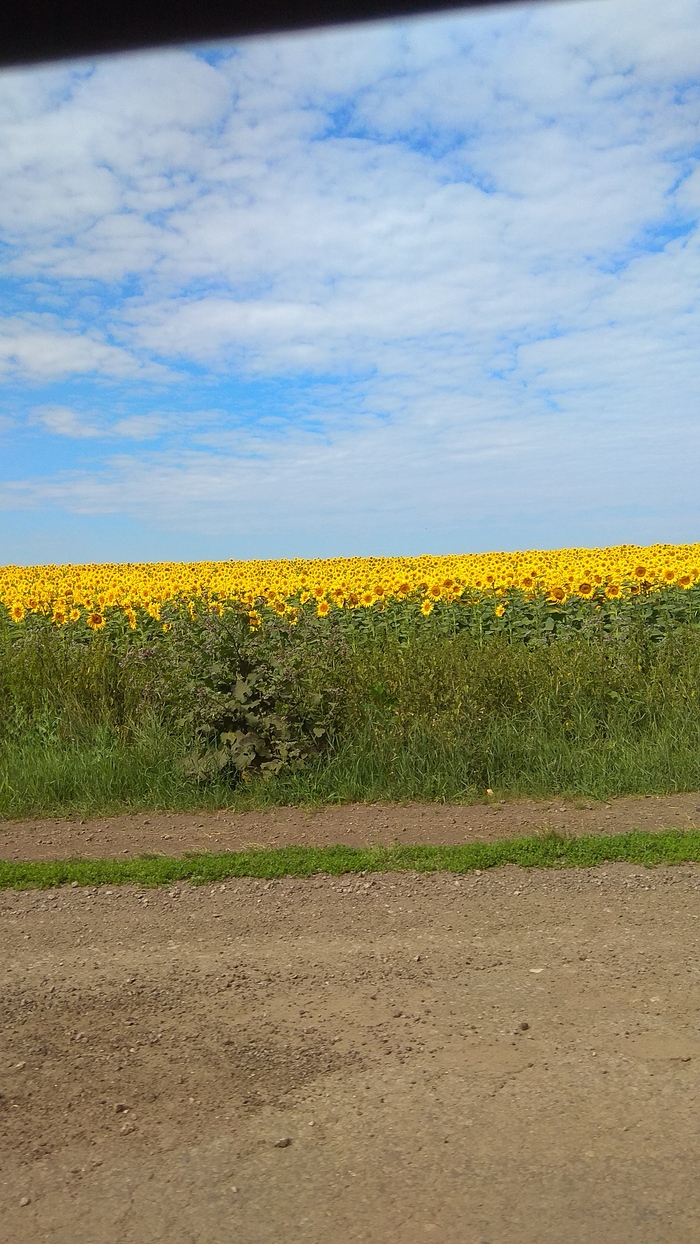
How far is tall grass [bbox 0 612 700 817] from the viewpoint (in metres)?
7.48

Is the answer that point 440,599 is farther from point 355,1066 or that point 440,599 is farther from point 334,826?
point 355,1066

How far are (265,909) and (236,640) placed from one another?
311 cm

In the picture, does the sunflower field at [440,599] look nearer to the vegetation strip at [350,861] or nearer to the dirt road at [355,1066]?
the vegetation strip at [350,861]

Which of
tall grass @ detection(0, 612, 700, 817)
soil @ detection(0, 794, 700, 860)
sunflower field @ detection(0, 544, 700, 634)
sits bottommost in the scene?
soil @ detection(0, 794, 700, 860)

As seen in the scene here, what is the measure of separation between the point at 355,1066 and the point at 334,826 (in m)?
3.13

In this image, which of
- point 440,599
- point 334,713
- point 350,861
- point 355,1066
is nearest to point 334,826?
point 350,861

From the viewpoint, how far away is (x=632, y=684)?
8.91 m

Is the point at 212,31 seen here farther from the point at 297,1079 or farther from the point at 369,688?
the point at 369,688

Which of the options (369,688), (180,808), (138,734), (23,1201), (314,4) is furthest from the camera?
(369,688)

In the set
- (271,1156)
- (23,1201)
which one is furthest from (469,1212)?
(23,1201)

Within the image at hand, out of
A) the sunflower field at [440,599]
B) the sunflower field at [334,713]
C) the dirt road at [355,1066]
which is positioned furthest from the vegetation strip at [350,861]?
the sunflower field at [440,599]

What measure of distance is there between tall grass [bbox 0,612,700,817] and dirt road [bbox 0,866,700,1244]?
1.93m

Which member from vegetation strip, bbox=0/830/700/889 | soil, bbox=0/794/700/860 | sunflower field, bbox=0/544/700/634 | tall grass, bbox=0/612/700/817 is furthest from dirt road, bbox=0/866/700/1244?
sunflower field, bbox=0/544/700/634

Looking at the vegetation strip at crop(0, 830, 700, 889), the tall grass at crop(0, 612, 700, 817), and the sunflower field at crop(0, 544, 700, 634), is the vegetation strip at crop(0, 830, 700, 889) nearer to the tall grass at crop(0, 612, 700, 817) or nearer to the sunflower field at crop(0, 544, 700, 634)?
the tall grass at crop(0, 612, 700, 817)
